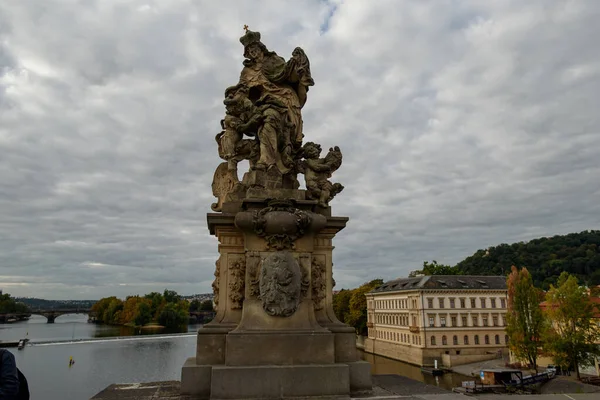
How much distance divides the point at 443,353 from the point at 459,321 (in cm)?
449

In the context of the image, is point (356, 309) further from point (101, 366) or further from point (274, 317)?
point (274, 317)

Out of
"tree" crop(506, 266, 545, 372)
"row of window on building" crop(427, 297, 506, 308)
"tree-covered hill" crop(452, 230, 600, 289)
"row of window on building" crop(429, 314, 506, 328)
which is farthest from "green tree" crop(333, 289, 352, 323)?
"tree" crop(506, 266, 545, 372)

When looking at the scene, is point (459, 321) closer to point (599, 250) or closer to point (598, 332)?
point (598, 332)

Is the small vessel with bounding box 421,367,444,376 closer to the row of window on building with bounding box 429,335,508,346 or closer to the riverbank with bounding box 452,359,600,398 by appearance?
the riverbank with bounding box 452,359,600,398

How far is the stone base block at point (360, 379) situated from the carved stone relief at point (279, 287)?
4.31 feet

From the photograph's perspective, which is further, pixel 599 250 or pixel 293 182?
pixel 599 250

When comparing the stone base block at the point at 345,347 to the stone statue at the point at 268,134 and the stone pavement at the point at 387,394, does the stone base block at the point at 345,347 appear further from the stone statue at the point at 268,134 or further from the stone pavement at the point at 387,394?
the stone statue at the point at 268,134

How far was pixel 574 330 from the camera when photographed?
34.5 m

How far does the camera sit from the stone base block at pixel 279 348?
6.54 meters

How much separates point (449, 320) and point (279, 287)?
50202mm

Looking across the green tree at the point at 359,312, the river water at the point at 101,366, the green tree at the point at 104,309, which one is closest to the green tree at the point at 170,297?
the green tree at the point at 104,309

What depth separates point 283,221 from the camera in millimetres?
7066

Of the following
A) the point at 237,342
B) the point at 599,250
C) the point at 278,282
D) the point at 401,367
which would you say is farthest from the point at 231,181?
the point at 599,250

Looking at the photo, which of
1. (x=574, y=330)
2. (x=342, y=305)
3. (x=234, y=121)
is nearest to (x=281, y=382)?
(x=234, y=121)
